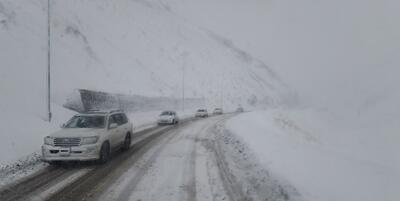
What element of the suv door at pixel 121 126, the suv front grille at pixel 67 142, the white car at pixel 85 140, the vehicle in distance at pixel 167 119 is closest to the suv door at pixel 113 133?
the white car at pixel 85 140

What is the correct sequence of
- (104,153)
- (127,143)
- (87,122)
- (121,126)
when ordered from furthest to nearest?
(127,143)
(121,126)
(87,122)
(104,153)

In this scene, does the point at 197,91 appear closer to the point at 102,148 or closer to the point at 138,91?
the point at 138,91

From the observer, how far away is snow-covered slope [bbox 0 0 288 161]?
31.6 meters

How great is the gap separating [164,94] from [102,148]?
55.9 m

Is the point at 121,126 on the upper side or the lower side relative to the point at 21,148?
upper

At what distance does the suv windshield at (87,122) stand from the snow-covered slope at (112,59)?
8.74ft

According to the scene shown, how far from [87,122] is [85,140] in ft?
6.14

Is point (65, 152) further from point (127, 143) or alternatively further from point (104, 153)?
point (127, 143)

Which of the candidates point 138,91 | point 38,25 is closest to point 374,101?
point 138,91

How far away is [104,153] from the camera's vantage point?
45.9ft

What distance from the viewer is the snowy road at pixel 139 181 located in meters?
9.23

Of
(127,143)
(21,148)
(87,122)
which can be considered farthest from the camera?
(127,143)

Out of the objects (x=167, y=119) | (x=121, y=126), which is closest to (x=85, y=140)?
(x=121, y=126)

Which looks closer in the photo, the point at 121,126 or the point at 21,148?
the point at 21,148
